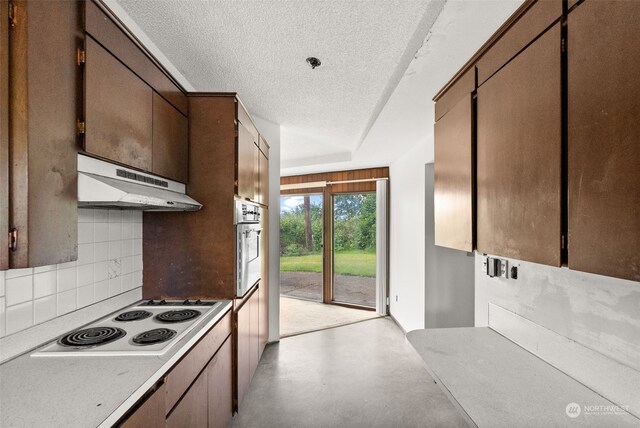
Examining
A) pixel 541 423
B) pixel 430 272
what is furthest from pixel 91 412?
pixel 430 272

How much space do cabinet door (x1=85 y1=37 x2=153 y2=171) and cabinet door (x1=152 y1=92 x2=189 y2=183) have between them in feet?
0.22

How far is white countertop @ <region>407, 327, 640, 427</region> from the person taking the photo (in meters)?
0.96

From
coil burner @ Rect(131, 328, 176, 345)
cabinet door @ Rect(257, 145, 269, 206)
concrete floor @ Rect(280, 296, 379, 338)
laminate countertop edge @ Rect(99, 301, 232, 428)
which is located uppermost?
cabinet door @ Rect(257, 145, 269, 206)

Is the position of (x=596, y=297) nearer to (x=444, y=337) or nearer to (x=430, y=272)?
(x=444, y=337)

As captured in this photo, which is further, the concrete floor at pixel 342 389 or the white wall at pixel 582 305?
the concrete floor at pixel 342 389

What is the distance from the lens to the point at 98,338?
137 centimetres

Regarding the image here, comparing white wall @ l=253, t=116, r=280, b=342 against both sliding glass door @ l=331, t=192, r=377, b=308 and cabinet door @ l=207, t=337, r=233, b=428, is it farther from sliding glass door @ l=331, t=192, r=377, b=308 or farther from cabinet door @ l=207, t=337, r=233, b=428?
sliding glass door @ l=331, t=192, r=377, b=308

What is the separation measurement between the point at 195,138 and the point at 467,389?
85.7 inches

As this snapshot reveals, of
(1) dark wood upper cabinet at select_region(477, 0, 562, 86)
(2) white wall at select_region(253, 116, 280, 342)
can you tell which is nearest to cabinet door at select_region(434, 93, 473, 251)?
(1) dark wood upper cabinet at select_region(477, 0, 562, 86)

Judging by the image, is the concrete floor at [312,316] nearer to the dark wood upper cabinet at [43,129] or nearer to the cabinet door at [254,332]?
the cabinet door at [254,332]

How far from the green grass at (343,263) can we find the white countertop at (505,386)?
3.55 m

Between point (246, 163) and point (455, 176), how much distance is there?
1.62 m

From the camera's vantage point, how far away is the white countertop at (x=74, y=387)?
847 millimetres

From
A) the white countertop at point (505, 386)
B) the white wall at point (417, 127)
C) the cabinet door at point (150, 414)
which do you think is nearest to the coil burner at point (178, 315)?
the cabinet door at point (150, 414)
